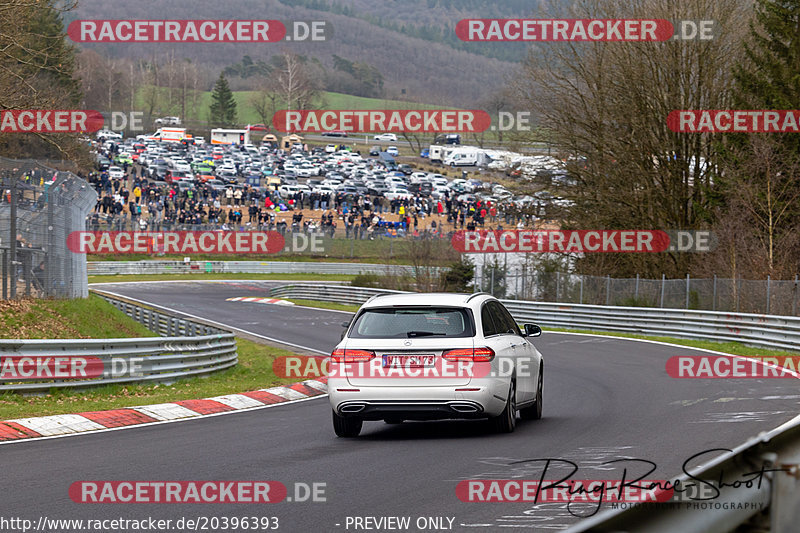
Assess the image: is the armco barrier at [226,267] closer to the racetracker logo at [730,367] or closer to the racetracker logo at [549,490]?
the racetracker logo at [730,367]

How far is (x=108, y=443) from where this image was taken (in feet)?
35.6

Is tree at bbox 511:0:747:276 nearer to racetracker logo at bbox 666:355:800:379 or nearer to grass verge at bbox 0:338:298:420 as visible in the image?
racetracker logo at bbox 666:355:800:379

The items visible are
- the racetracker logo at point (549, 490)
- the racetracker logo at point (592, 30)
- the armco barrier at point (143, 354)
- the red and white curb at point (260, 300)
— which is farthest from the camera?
the red and white curb at point (260, 300)

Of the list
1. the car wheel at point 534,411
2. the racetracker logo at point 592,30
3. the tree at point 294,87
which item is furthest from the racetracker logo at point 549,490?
the tree at point 294,87

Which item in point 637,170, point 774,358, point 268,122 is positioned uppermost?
point 268,122

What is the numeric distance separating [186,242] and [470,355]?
56532 millimetres

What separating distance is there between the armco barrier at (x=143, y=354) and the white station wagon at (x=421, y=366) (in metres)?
5.54

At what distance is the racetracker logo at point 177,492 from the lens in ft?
25.0

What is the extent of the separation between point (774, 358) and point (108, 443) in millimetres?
16513

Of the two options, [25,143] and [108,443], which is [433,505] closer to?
[108,443]

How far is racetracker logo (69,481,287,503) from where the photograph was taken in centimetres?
761

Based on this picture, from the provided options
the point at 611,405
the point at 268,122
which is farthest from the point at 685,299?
the point at 268,122

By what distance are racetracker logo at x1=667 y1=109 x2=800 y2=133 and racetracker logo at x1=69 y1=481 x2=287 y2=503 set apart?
3147cm

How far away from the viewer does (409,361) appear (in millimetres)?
10734
